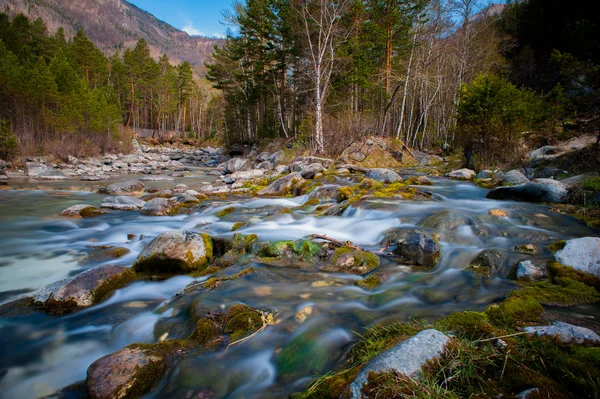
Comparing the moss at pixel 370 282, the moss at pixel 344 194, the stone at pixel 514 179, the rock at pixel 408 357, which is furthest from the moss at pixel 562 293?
the stone at pixel 514 179

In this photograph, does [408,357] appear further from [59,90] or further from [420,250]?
[59,90]

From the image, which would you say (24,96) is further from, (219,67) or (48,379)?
(48,379)

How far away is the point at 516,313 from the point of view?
2701mm

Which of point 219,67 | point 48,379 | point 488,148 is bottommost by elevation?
point 48,379

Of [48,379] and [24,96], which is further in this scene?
[24,96]

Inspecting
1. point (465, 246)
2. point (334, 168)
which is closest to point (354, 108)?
point (334, 168)

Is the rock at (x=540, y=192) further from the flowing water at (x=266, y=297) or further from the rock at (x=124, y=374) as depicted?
the rock at (x=124, y=374)

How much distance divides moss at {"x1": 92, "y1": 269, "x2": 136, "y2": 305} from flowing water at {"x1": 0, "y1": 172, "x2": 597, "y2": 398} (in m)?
0.11

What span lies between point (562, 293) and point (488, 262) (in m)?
1.09

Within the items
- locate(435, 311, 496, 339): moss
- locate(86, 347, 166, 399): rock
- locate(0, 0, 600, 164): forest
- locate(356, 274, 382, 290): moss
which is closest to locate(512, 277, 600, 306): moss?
locate(435, 311, 496, 339): moss

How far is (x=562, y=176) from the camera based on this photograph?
850 cm

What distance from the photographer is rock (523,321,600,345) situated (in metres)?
2.08

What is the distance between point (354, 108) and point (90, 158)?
22.5 m

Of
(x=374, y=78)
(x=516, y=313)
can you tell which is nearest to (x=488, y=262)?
(x=516, y=313)
